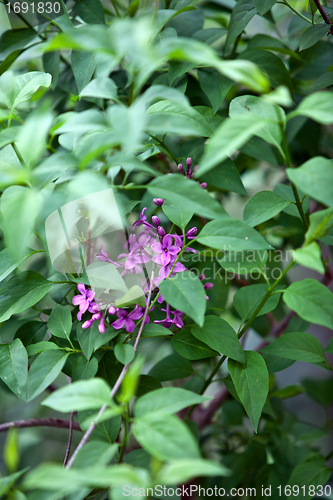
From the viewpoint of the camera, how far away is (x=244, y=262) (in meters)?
0.39

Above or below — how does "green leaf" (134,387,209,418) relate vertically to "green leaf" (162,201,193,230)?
below

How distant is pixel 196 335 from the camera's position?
37 cm

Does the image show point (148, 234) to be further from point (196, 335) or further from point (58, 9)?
point (58, 9)

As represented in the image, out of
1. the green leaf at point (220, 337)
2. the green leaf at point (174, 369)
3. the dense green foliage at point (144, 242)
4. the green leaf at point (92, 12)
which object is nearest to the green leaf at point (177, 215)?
the dense green foliage at point (144, 242)

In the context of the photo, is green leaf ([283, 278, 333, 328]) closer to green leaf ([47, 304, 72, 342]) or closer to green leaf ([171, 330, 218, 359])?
green leaf ([171, 330, 218, 359])

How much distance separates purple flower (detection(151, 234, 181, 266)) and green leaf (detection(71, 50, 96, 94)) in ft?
0.74

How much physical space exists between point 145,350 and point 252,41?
658mm

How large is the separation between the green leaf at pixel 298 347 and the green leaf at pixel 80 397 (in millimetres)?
225

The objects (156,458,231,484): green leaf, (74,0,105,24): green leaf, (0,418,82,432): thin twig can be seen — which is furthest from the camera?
(74,0,105,24): green leaf

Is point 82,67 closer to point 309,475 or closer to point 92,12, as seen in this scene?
point 92,12

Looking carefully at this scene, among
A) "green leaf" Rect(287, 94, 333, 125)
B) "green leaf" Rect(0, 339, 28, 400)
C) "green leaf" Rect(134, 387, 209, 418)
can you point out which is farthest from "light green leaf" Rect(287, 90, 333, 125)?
"green leaf" Rect(0, 339, 28, 400)

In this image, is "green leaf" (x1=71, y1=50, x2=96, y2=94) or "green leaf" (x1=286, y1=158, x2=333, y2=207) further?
"green leaf" (x1=71, y1=50, x2=96, y2=94)

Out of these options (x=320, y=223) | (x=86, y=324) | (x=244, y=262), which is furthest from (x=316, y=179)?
(x=86, y=324)

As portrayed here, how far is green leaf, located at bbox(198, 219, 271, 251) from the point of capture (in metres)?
0.32
